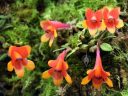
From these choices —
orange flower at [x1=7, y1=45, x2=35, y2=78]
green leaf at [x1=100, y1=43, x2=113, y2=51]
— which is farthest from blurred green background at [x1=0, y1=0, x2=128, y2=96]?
orange flower at [x1=7, y1=45, x2=35, y2=78]

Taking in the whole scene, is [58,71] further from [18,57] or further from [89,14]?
[89,14]

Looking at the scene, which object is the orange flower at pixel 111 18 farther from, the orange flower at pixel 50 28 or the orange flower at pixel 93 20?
the orange flower at pixel 50 28

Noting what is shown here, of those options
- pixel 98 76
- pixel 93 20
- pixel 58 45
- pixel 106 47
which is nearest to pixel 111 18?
pixel 93 20

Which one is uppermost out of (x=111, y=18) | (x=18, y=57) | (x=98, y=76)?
(x=111, y=18)

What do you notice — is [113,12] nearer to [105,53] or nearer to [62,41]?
[105,53]

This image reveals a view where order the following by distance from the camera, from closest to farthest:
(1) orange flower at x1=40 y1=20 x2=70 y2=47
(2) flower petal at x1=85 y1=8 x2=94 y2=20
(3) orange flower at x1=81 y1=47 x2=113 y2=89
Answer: (3) orange flower at x1=81 y1=47 x2=113 y2=89
(2) flower petal at x1=85 y1=8 x2=94 y2=20
(1) orange flower at x1=40 y1=20 x2=70 y2=47

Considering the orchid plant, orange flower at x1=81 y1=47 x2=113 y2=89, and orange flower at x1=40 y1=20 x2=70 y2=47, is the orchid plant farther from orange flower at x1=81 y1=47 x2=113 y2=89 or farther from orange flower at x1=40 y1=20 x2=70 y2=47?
orange flower at x1=40 y1=20 x2=70 y2=47

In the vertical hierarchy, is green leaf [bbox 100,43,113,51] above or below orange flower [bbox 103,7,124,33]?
below
